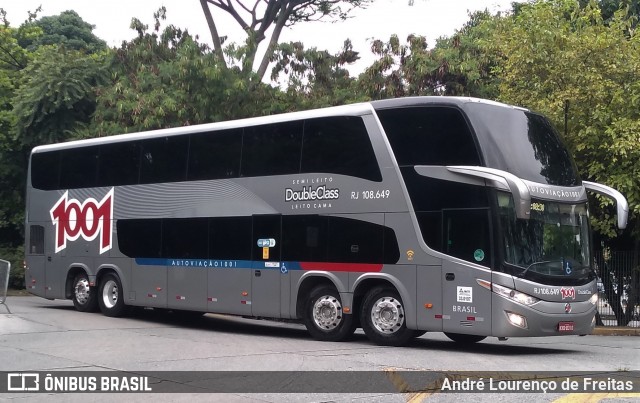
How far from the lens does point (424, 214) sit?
48.5 feet

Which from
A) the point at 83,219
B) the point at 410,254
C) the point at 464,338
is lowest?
the point at 464,338

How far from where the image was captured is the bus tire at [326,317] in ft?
52.4

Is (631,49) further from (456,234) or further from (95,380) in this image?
(95,380)

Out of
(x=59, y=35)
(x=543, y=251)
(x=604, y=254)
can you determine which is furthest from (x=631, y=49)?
(x=59, y=35)

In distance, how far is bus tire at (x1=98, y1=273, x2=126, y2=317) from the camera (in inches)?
821

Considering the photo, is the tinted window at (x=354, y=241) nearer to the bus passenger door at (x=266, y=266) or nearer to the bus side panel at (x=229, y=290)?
the bus passenger door at (x=266, y=266)

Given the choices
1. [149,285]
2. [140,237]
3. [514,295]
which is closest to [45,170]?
[140,237]

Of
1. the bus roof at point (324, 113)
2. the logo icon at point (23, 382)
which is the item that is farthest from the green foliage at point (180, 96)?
the logo icon at point (23, 382)

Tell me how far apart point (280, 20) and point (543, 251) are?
2016 cm

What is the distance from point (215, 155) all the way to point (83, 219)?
5268mm

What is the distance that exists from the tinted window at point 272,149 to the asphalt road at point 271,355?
3.29m

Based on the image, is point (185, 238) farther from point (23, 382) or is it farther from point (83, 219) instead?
point (23, 382)

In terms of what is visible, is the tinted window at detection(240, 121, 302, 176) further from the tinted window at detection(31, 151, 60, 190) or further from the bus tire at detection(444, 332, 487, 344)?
the tinted window at detection(31, 151, 60, 190)

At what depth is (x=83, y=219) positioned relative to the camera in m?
21.9
